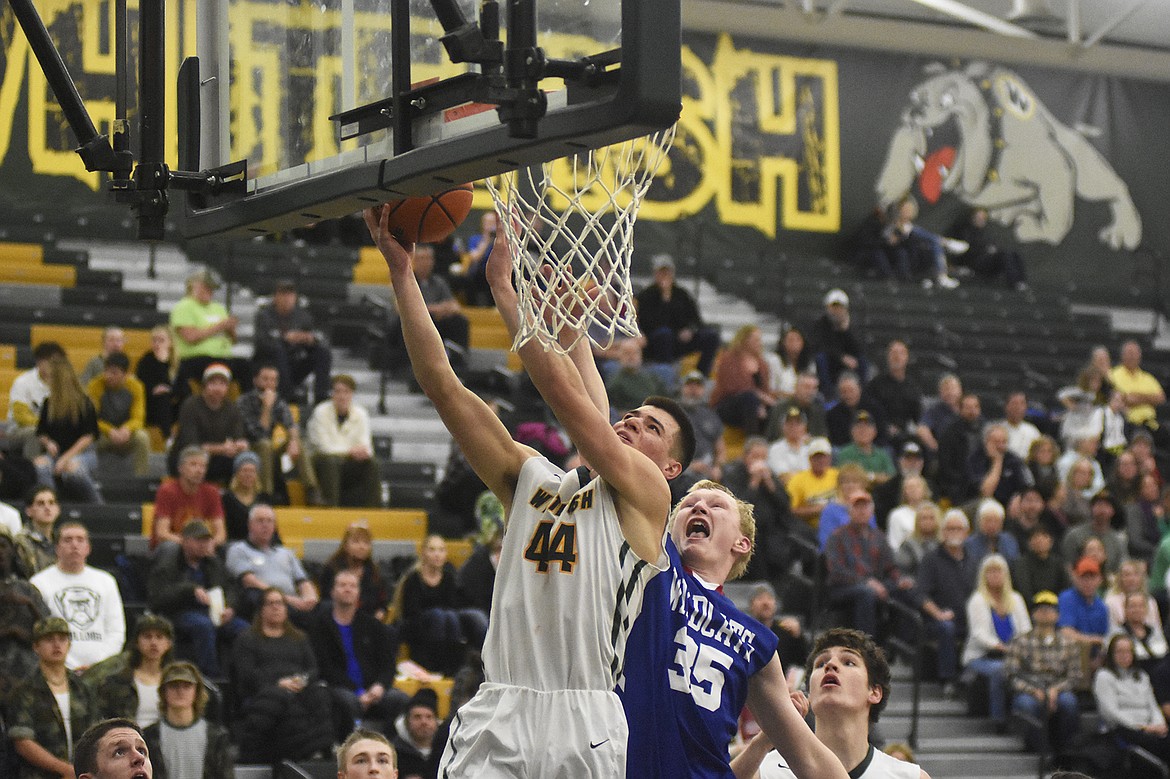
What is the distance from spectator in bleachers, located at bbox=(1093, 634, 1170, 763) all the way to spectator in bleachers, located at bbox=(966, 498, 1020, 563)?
58.2 inches

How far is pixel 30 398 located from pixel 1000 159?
14551 millimetres

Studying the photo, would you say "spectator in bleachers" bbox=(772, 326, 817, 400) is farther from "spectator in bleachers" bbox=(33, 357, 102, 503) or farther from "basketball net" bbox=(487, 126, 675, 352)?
"basketball net" bbox=(487, 126, 675, 352)

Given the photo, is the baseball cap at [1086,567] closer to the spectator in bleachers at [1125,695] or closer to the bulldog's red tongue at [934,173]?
the spectator in bleachers at [1125,695]

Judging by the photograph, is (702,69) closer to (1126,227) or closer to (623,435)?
(1126,227)

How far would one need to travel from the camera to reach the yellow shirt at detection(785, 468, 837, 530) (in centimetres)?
1380

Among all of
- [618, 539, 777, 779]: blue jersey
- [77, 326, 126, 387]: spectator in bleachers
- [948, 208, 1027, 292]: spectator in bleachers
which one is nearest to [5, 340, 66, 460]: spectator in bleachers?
[77, 326, 126, 387]: spectator in bleachers

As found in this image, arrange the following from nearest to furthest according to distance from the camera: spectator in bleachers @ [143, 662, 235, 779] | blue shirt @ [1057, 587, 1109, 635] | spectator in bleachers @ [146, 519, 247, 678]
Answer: spectator in bleachers @ [143, 662, 235, 779]
spectator in bleachers @ [146, 519, 247, 678]
blue shirt @ [1057, 587, 1109, 635]

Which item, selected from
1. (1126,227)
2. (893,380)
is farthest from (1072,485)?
(1126,227)

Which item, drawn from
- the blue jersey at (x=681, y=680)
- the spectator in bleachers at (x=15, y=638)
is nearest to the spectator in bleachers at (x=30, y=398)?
the spectator in bleachers at (x=15, y=638)

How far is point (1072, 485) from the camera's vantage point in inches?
596

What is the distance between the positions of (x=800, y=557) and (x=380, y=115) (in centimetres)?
902

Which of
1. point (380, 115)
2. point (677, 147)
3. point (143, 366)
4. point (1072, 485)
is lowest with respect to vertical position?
point (1072, 485)

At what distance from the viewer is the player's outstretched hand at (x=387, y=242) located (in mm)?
4922

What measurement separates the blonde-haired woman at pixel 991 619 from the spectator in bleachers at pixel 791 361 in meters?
3.46
